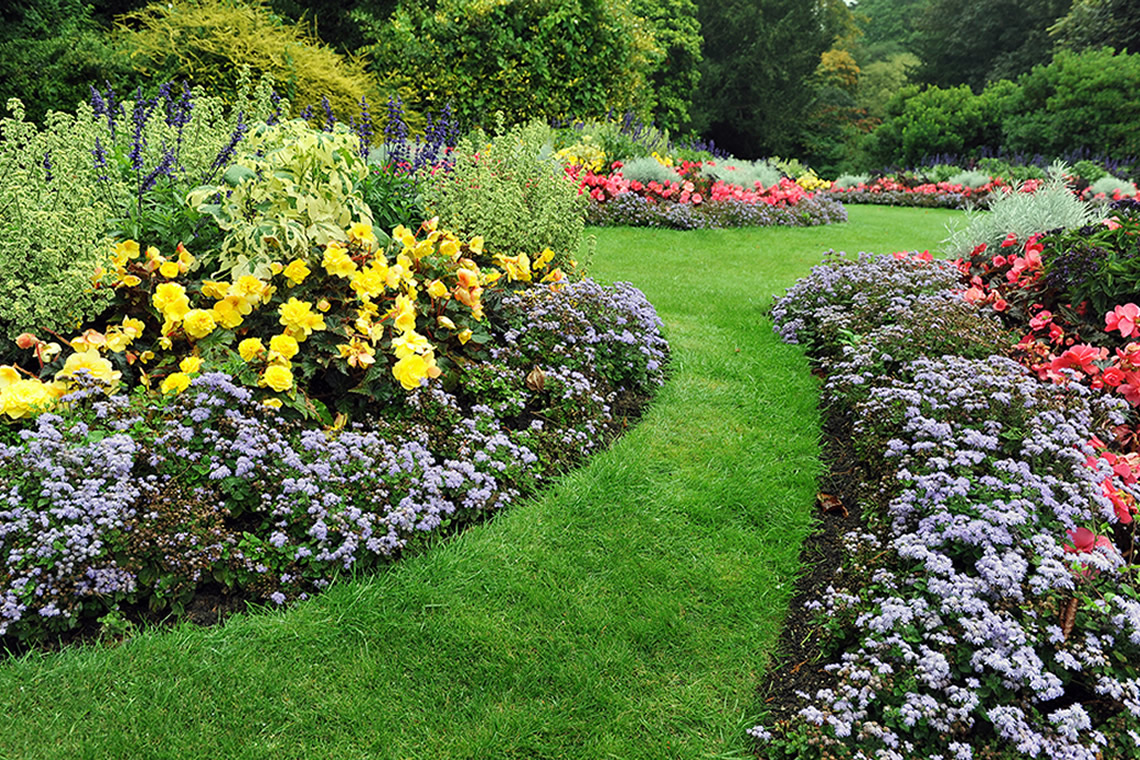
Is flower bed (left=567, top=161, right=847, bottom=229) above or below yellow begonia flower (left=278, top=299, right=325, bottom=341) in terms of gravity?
above

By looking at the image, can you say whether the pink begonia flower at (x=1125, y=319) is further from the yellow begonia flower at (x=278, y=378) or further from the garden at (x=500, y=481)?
the yellow begonia flower at (x=278, y=378)

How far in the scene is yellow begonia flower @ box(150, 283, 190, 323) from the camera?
2.82 m

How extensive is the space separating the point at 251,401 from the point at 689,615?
1786mm

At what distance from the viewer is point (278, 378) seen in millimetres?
2648

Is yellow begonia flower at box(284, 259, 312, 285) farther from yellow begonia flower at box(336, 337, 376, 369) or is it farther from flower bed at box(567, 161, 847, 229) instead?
flower bed at box(567, 161, 847, 229)

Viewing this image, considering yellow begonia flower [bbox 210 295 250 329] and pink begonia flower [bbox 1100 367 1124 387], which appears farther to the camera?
pink begonia flower [bbox 1100 367 1124 387]

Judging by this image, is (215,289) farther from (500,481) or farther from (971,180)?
(971,180)

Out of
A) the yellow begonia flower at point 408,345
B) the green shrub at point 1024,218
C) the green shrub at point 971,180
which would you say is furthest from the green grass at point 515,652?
the green shrub at point 971,180

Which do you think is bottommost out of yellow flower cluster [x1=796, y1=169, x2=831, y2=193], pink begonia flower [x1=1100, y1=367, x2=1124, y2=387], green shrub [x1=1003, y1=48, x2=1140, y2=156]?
pink begonia flower [x1=1100, y1=367, x2=1124, y2=387]

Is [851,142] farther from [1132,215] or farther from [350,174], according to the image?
[350,174]

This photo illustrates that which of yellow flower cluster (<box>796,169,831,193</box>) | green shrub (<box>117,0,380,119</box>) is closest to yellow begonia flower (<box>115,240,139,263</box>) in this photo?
green shrub (<box>117,0,380,119</box>)

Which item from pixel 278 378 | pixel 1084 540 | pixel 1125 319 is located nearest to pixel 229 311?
pixel 278 378

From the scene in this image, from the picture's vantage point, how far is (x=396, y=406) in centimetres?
299

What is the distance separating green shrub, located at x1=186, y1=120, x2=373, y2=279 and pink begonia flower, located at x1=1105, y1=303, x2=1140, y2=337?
3.73m
